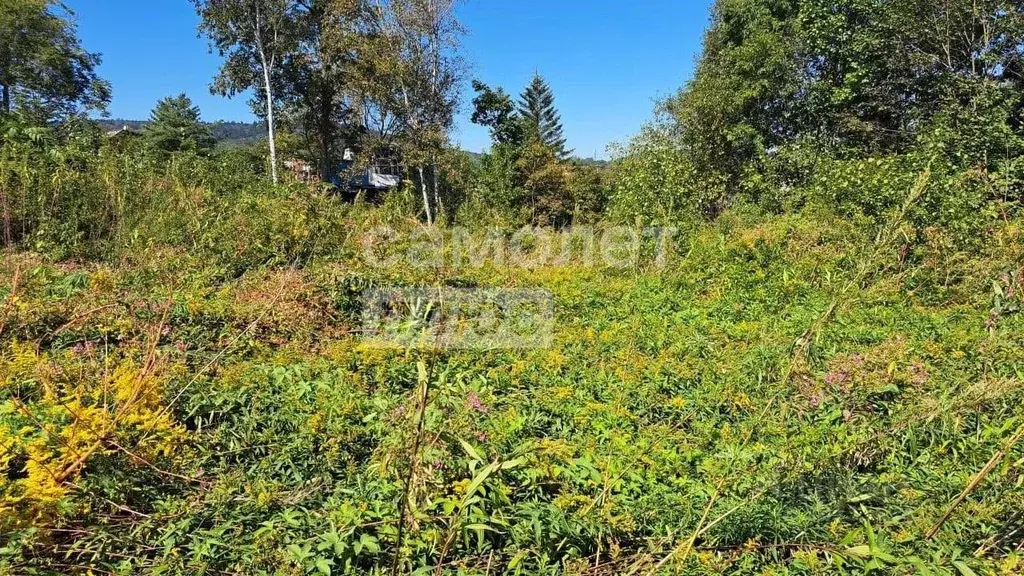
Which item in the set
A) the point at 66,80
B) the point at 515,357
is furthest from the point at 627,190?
the point at 66,80

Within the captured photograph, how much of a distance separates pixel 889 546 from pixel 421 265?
13.3ft

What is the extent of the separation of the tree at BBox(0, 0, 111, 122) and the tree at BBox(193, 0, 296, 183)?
4.80 m

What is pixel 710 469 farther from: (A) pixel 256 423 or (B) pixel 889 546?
(A) pixel 256 423

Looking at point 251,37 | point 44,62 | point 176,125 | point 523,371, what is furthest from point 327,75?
point 176,125

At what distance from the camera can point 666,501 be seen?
2027 mm

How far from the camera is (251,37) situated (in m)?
17.3

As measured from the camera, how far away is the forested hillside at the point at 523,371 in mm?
1656

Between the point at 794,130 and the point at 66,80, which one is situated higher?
the point at 66,80

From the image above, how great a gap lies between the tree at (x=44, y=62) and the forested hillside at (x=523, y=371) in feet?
34.3

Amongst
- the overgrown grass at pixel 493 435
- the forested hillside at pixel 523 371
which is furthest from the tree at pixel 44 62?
the overgrown grass at pixel 493 435

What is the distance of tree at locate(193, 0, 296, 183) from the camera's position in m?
16.5

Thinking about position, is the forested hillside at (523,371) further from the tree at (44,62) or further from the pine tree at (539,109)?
the pine tree at (539,109)

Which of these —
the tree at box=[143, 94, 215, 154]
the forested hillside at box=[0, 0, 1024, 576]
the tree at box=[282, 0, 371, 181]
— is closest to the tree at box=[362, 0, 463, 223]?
the tree at box=[282, 0, 371, 181]

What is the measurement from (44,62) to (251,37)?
6.51 m
